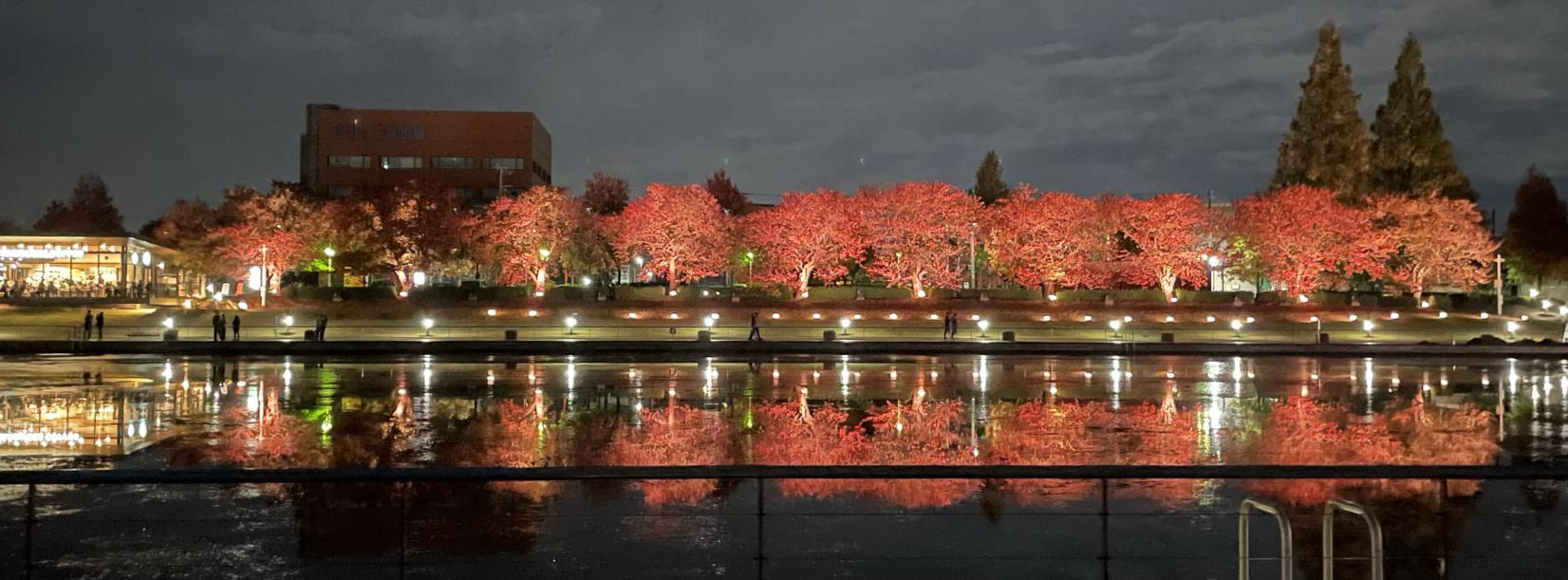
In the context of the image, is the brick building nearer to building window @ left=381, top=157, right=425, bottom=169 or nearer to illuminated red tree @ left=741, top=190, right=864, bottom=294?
building window @ left=381, top=157, right=425, bottom=169

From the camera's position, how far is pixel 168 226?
312ft

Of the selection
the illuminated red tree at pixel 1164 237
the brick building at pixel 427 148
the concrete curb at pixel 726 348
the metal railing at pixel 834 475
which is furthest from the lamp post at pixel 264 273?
the metal railing at pixel 834 475

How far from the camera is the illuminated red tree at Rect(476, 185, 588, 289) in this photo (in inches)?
2854

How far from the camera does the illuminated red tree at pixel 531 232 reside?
7250 cm

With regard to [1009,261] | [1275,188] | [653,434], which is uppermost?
[1275,188]

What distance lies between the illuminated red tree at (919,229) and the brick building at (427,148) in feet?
171

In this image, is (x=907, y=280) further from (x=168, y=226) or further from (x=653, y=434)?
(x=168, y=226)

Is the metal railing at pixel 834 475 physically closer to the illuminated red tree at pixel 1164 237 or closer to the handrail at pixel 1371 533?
the handrail at pixel 1371 533

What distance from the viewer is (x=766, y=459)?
52.4 ft

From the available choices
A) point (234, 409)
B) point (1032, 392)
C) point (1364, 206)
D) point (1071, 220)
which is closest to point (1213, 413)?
point (1032, 392)

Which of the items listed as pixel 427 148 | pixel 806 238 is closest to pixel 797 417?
pixel 806 238

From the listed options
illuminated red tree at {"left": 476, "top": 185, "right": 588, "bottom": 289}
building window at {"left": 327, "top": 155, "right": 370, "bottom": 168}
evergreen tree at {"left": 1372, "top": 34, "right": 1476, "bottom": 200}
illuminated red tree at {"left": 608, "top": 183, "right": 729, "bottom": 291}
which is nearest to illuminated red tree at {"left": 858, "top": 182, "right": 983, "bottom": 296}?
illuminated red tree at {"left": 608, "top": 183, "right": 729, "bottom": 291}

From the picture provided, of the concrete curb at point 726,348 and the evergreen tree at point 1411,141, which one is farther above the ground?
the evergreen tree at point 1411,141

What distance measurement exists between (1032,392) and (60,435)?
19.9 m
